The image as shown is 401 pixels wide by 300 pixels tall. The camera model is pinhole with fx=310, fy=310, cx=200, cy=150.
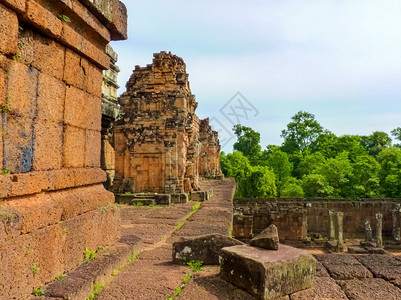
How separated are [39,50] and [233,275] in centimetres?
A: 220

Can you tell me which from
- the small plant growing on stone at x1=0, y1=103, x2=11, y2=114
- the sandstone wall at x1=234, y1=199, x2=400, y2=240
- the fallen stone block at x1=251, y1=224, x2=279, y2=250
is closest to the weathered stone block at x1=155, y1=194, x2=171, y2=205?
the fallen stone block at x1=251, y1=224, x2=279, y2=250

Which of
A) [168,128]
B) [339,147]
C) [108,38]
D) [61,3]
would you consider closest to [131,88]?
[168,128]

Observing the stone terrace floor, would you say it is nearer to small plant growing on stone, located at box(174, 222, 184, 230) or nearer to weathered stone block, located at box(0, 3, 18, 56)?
small plant growing on stone, located at box(174, 222, 184, 230)

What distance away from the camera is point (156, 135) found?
897cm

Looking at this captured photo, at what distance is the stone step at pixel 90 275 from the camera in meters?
1.95

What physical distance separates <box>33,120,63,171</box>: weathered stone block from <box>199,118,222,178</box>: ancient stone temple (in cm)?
1716

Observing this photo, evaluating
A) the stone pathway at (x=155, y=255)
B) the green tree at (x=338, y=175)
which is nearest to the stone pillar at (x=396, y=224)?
the green tree at (x=338, y=175)

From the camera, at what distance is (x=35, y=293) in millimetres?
1923

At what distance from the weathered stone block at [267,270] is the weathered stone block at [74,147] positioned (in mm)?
1454

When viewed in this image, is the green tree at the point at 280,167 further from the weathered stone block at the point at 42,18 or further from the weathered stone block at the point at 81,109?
the weathered stone block at the point at 42,18

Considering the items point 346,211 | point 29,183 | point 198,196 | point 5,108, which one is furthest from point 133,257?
point 346,211

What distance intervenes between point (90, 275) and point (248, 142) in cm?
4491

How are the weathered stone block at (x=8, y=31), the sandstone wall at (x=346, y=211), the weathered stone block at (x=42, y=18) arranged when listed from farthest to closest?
1. the sandstone wall at (x=346, y=211)
2. the weathered stone block at (x=42, y=18)
3. the weathered stone block at (x=8, y=31)

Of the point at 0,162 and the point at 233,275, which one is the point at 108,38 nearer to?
the point at 0,162
